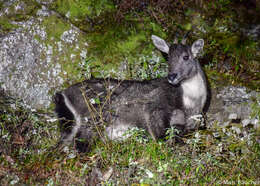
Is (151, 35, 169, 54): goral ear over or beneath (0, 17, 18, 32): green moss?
beneath

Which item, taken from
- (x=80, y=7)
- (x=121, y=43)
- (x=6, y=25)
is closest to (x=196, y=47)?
(x=121, y=43)

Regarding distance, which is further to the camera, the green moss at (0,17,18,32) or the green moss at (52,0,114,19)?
the green moss at (52,0,114,19)

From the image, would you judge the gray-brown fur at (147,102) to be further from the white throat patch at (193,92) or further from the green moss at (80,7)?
the green moss at (80,7)

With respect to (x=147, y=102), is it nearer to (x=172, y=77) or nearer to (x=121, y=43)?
(x=172, y=77)

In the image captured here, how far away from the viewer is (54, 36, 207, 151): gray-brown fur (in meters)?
5.58

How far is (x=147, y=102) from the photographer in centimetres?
578

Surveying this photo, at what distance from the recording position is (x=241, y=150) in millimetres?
4754

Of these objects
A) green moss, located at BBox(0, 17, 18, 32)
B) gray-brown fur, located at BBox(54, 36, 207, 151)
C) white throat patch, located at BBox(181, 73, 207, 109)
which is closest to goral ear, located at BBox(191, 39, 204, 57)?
gray-brown fur, located at BBox(54, 36, 207, 151)

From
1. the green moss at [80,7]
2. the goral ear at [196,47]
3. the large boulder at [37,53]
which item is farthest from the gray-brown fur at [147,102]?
the green moss at [80,7]

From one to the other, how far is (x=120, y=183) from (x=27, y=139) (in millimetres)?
1973

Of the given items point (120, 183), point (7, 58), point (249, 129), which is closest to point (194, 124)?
point (249, 129)

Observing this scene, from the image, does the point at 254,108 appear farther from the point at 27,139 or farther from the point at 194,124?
the point at 27,139

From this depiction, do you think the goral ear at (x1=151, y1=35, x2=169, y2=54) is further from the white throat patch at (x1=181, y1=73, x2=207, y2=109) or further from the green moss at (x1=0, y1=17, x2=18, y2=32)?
the green moss at (x1=0, y1=17, x2=18, y2=32)

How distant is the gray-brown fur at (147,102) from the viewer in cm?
558
